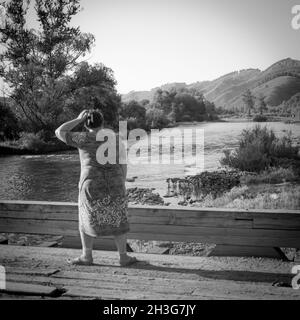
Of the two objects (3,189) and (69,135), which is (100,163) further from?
(3,189)

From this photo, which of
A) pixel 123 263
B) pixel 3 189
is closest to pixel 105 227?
pixel 123 263

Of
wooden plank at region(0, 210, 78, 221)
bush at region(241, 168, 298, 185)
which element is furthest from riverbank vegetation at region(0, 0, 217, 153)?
wooden plank at region(0, 210, 78, 221)

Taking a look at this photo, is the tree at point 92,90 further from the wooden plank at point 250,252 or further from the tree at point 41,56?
the wooden plank at point 250,252

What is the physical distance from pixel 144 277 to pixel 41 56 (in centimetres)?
2555

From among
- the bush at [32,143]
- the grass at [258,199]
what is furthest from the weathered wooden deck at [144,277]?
the bush at [32,143]

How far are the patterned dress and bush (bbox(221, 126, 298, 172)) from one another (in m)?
11.2

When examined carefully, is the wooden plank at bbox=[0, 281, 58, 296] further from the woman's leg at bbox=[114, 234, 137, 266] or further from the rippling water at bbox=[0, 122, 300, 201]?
the rippling water at bbox=[0, 122, 300, 201]

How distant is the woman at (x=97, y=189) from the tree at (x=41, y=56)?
21.1 m

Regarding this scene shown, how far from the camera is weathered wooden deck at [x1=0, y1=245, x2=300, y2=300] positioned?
307cm

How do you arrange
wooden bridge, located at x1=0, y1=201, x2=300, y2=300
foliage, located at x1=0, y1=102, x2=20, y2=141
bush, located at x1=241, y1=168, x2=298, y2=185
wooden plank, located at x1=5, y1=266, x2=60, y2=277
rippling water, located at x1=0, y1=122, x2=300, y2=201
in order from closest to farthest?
wooden bridge, located at x1=0, y1=201, x2=300, y2=300 → wooden plank, located at x1=5, y1=266, x2=60, y2=277 → bush, located at x1=241, y1=168, x2=298, y2=185 → rippling water, located at x1=0, y1=122, x2=300, y2=201 → foliage, located at x1=0, y1=102, x2=20, y2=141

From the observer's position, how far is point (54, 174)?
1589 cm

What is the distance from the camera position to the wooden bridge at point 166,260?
3.13 metres

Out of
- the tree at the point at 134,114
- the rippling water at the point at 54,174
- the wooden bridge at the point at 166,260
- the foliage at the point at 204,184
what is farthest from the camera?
the tree at the point at 134,114

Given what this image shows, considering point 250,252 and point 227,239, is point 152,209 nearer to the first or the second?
point 227,239
